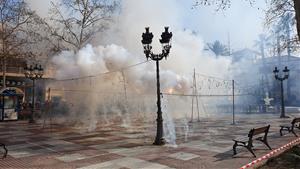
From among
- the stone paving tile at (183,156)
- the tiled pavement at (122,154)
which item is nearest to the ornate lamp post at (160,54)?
the tiled pavement at (122,154)

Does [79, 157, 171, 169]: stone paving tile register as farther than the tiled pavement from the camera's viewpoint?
No

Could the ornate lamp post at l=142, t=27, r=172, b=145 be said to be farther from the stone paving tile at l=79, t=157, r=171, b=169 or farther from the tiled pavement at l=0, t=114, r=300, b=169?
the stone paving tile at l=79, t=157, r=171, b=169

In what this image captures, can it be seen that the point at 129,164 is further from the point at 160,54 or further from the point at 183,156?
the point at 160,54

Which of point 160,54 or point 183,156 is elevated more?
point 160,54

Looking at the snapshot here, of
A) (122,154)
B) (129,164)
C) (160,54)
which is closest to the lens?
(129,164)

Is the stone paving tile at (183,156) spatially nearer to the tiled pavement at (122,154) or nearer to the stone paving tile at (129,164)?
the tiled pavement at (122,154)

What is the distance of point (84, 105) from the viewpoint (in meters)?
18.8

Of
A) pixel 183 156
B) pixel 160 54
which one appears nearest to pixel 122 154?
pixel 183 156

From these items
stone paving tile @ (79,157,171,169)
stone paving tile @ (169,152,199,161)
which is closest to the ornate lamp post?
stone paving tile @ (169,152,199,161)

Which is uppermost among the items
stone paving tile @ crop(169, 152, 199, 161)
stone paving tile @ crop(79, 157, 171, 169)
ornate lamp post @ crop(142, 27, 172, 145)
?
ornate lamp post @ crop(142, 27, 172, 145)

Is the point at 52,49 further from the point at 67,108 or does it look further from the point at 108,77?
the point at 108,77

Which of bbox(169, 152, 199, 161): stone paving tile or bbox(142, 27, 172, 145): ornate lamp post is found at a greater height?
bbox(142, 27, 172, 145): ornate lamp post

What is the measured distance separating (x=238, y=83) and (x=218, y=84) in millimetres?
6945

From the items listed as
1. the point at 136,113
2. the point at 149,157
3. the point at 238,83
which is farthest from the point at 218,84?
the point at 149,157
